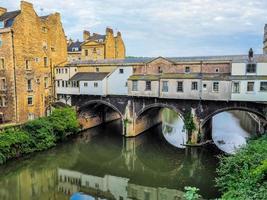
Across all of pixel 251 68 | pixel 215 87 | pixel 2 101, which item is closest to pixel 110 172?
pixel 215 87

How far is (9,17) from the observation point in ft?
106

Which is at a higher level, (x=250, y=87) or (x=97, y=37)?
(x=97, y=37)

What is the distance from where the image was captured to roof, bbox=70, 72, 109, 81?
3388 cm

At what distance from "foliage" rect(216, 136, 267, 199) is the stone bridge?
865 cm

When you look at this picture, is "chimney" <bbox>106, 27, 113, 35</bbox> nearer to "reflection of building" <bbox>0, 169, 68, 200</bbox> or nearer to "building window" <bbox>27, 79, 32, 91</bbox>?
"building window" <bbox>27, 79, 32, 91</bbox>

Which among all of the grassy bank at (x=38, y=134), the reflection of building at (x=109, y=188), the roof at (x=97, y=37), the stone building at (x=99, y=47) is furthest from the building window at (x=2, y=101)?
the roof at (x=97, y=37)

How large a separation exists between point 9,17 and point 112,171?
23.1 m

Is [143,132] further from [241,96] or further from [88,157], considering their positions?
[241,96]

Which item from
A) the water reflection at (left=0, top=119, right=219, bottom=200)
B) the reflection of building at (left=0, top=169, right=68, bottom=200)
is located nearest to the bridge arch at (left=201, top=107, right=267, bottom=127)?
the water reflection at (left=0, top=119, right=219, bottom=200)

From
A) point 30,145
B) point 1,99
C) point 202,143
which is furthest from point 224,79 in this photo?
point 1,99

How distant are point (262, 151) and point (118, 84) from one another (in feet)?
65.0

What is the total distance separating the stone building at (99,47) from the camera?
49.4 meters

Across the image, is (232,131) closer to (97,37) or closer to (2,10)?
(97,37)

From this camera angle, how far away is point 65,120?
1238 inches
